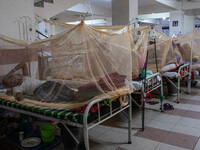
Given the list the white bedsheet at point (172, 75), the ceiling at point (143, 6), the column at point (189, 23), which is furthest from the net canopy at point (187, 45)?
the column at point (189, 23)

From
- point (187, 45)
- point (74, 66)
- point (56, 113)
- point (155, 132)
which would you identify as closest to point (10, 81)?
point (74, 66)

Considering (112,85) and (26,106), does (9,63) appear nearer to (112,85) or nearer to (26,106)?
(26,106)

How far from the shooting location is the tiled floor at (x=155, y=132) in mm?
2348

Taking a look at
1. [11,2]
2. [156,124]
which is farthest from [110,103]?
[11,2]

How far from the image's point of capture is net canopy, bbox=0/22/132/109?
1991mm

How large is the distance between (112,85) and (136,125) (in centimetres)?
114

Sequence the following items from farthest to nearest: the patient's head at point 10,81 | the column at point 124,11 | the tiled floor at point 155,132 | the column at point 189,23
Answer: the column at point 189,23 → the column at point 124,11 → the patient's head at point 10,81 → the tiled floor at point 155,132

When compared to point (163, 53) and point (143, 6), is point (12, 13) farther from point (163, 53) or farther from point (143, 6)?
point (143, 6)

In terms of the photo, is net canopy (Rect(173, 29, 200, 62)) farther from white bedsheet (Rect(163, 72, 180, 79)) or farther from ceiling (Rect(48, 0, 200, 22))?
ceiling (Rect(48, 0, 200, 22))

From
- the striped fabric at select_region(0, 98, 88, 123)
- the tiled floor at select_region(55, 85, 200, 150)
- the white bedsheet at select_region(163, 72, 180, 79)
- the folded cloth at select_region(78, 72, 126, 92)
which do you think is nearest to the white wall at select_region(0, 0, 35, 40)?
the striped fabric at select_region(0, 98, 88, 123)

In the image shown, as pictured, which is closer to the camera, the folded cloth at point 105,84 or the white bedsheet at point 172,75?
the folded cloth at point 105,84

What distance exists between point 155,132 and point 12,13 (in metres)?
3.20

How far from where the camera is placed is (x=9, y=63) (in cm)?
320

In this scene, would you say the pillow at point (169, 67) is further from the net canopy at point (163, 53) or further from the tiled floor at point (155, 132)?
the tiled floor at point (155, 132)
